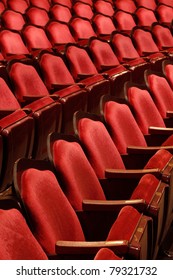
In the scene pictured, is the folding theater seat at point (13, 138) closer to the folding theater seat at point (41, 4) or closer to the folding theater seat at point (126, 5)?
the folding theater seat at point (41, 4)

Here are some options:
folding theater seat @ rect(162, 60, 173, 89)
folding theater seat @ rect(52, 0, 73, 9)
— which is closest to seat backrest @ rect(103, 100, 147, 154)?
folding theater seat @ rect(162, 60, 173, 89)

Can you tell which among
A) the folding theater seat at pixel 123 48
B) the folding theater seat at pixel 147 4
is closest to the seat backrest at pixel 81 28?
the folding theater seat at pixel 123 48

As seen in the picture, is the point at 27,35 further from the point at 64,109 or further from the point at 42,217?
the point at 42,217

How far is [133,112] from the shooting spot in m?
0.48

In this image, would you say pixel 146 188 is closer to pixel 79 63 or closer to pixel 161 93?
pixel 161 93

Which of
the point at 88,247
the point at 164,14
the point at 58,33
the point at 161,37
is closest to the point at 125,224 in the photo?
the point at 88,247

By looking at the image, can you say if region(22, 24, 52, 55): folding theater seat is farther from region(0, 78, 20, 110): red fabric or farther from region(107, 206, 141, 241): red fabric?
region(107, 206, 141, 241): red fabric

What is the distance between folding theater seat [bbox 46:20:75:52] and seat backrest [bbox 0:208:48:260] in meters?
0.60

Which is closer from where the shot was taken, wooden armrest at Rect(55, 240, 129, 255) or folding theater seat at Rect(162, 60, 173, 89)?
wooden armrest at Rect(55, 240, 129, 255)

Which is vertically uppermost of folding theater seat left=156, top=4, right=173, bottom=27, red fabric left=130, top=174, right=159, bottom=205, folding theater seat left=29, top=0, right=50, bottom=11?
folding theater seat left=29, top=0, right=50, bottom=11

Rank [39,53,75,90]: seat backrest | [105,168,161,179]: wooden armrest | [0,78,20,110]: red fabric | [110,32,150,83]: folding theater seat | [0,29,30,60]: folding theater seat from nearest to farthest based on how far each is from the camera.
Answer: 1. [105,168,161,179]: wooden armrest
2. [0,78,20,110]: red fabric
3. [39,53,75,90]: seat backrest
4. [0,29,30,60]: folding theater seat
5. [110,32,150,83]: folding theater seat

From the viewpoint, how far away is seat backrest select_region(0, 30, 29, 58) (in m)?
0.67
